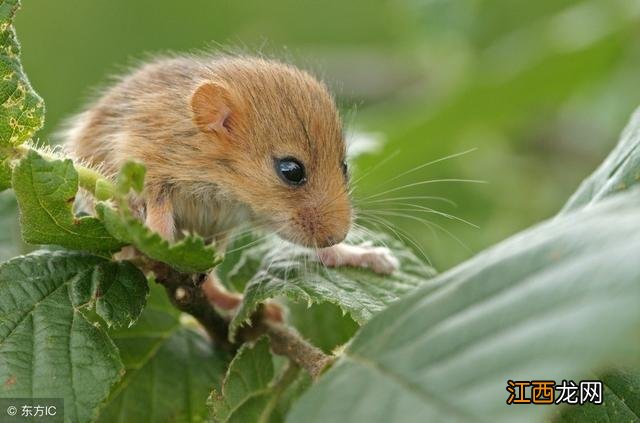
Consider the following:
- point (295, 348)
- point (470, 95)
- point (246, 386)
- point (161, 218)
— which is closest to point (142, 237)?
point (246, 386)

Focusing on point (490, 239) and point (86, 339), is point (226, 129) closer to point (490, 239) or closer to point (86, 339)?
point (86, 339)

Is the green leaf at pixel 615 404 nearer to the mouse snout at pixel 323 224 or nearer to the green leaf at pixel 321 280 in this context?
the green leaf at pixel 321 280

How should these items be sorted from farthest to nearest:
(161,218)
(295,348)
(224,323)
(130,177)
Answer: (161,218) → (224,323) → (295,348) → (130,177)

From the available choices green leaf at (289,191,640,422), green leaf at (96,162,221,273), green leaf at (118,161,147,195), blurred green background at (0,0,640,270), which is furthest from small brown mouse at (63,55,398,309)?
green leaf at (289,191,640,422)

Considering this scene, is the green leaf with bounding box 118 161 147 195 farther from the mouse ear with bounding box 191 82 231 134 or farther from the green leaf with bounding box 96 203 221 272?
the mouse ear with bounding box 191 82 231 134

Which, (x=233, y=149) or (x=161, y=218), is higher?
(x=233, y=149)

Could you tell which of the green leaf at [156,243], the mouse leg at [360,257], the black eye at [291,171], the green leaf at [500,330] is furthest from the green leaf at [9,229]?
the green leaf at [500,330]

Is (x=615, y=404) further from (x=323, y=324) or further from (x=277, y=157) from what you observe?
(x=277, y=157)
